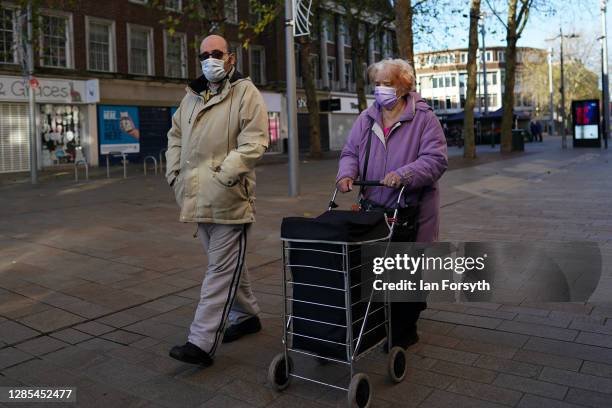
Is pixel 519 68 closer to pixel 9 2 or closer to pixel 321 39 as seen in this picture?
pixel 321 39

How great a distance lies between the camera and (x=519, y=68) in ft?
349

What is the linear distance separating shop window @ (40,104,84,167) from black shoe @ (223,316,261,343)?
24416 millimetres

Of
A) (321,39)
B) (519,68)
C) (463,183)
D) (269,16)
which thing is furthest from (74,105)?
(519,68)

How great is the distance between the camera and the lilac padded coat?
3766mm

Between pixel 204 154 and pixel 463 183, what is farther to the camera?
pixel 463 183

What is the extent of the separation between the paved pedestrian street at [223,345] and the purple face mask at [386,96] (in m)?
1.64

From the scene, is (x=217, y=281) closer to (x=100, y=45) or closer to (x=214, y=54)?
(x=214, y=54)

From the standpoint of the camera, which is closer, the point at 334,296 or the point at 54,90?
the point at 334,296

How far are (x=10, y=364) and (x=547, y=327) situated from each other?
3711 millimetres

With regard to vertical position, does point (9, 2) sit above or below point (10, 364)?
above

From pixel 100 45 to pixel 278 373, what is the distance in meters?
29.4

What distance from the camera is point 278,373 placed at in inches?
135

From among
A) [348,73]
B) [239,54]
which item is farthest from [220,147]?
[348,73]

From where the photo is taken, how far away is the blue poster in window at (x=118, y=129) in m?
29.2
